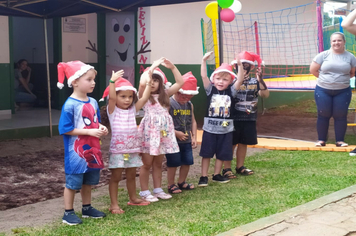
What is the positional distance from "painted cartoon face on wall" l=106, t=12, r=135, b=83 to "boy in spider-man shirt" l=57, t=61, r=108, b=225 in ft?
20.9

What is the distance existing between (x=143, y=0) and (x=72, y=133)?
412 cm

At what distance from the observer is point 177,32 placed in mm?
11125

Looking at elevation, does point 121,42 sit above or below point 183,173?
above

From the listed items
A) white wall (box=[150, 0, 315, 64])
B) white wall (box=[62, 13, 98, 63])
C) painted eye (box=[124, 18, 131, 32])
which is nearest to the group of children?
white wall (box=[150, 0, 315, 64])

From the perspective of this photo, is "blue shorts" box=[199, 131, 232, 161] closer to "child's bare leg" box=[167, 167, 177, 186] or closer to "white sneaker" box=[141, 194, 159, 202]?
"child's bare leg" box=[167, 167, 177, 186]

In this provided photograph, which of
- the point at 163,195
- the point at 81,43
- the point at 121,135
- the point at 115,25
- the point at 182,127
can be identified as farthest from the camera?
the point at 81,43

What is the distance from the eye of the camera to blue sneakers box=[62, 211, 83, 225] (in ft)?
13.2

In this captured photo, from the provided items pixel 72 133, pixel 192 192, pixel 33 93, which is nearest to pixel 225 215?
pixel 192 192

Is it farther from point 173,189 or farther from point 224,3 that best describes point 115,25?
point 173,189

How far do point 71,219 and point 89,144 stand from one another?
2.11 feet

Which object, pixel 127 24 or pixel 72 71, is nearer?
pixel 72 71

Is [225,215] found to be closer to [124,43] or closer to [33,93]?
[124,43]

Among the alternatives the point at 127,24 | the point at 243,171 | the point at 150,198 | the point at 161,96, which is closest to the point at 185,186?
the point at 150,198

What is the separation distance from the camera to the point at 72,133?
397cm
